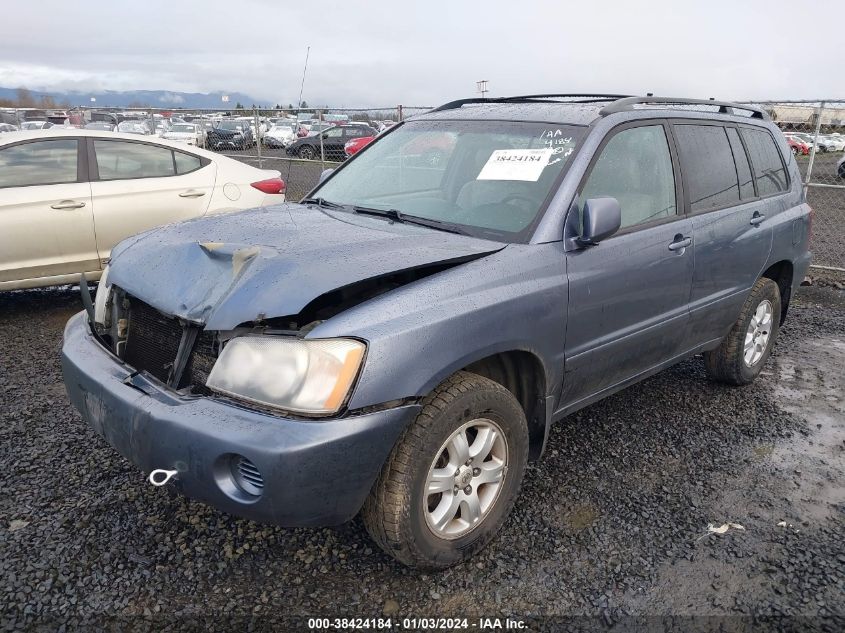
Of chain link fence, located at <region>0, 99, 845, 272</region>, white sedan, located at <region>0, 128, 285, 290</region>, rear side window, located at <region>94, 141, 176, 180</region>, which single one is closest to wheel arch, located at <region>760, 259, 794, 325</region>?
chain link fence, located at <region>0, 99, 845, 272</region>

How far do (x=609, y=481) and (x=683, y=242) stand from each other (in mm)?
1280

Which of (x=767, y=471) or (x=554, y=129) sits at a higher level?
(x=554, y=129)

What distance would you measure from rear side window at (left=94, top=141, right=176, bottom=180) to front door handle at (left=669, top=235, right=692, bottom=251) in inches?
178

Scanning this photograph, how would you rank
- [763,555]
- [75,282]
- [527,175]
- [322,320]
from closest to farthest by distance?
[322,320], [763,555], [527,175], [75,282]

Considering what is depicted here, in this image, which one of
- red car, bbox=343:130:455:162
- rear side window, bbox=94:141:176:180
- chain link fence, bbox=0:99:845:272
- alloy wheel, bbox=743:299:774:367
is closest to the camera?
red car, bbox=343:130:455:162

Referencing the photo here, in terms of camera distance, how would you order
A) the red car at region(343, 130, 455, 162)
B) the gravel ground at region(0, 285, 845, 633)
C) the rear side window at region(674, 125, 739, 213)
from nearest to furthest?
the gravel ground at region(0, 285, 845, 633) < the red car at region(343, 130, 455, 162) < the rear side window at region(674, 125, 739, 213)

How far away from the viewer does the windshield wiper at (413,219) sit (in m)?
2.92

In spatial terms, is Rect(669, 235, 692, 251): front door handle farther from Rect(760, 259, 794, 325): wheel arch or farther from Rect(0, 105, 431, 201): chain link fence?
Rect(0, 105, 431, 201): chain link fence

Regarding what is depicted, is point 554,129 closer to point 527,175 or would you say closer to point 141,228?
point 527,175

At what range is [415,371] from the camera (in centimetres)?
219

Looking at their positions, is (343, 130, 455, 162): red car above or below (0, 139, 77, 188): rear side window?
above

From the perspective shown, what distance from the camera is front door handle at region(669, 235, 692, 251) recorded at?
10.8ft

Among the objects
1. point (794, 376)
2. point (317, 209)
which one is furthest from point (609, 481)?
point (794, 376)

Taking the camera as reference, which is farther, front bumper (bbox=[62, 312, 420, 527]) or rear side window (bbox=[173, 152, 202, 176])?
rear side window (bbox=[173, 152, 202, 176])
